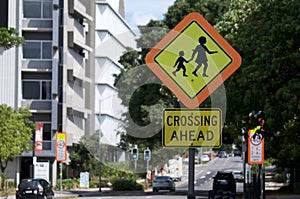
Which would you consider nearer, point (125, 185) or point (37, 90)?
point (125, 185)

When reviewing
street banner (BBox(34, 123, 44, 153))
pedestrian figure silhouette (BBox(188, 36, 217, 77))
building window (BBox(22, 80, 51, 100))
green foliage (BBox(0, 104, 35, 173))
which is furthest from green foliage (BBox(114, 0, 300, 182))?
building window (BBox(22, 80, 51, 100))

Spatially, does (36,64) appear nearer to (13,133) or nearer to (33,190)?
(13,133)

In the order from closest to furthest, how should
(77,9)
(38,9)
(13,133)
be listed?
(13,133) → (38,9) → (77,9)

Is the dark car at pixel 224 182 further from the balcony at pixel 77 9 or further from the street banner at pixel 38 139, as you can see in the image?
the balcony at pixel 77 9

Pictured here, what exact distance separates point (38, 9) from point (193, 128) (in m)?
58.3

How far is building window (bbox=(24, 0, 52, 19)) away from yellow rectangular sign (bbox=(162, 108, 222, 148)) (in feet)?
190

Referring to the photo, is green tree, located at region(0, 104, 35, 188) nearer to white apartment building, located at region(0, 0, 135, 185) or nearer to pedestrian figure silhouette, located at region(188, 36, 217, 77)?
white apartment building, located at region(0, 0, 135, 185)

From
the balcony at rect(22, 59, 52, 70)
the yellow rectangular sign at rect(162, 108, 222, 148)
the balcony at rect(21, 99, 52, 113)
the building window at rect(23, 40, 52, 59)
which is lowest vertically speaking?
the yellow rectangular sign at rect(162, 108, 222, 148)

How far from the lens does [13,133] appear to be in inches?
2076

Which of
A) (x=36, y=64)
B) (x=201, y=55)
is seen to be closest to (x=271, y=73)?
(x=201, y=55)

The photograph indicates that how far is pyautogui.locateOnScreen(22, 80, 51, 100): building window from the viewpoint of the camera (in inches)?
2576

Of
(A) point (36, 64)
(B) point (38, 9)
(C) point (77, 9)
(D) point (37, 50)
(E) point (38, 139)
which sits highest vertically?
(C) point (77, 9)

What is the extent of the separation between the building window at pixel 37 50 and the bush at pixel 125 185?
46.8 feet

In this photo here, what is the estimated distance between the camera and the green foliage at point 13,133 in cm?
5056
